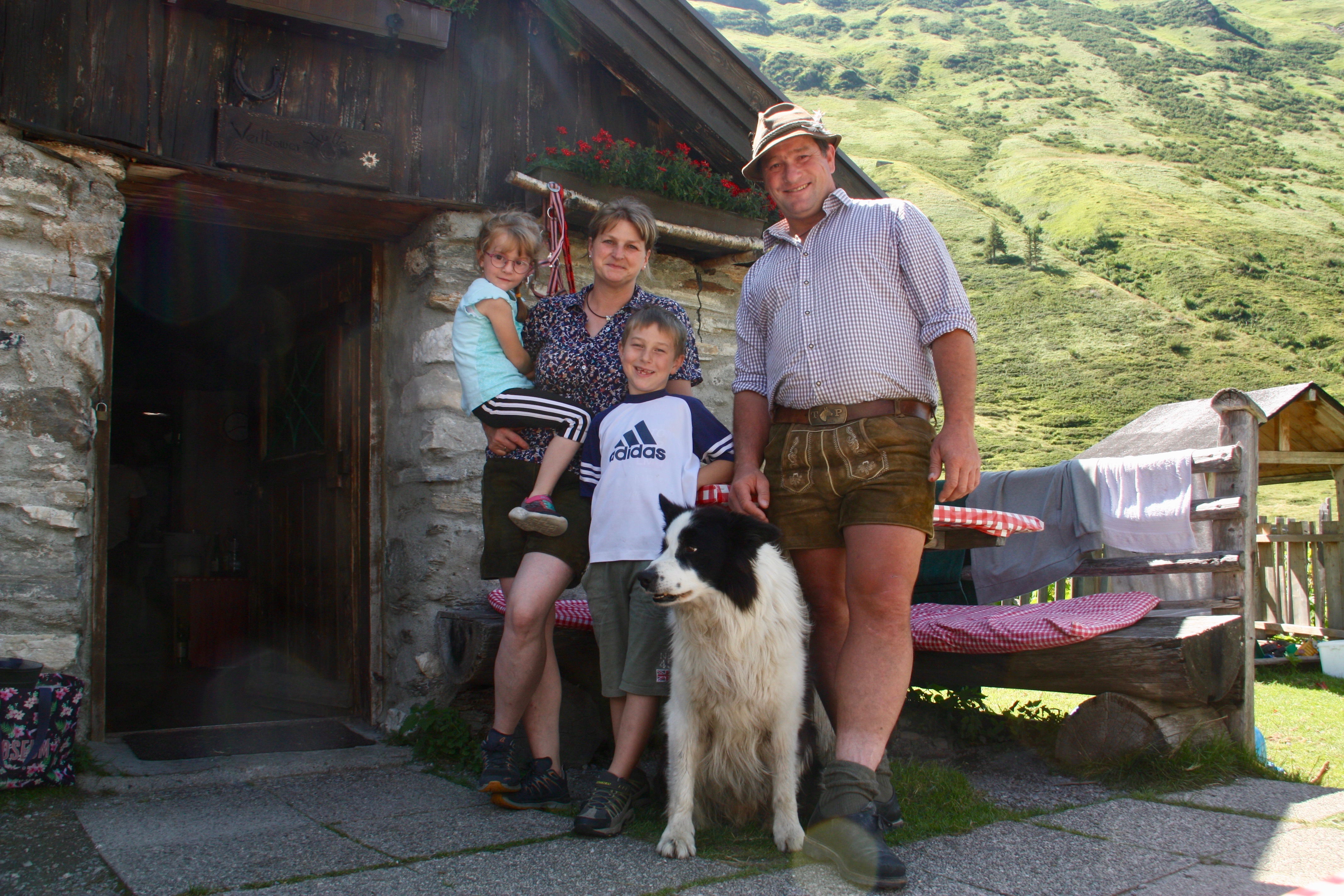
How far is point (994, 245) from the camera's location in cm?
4547

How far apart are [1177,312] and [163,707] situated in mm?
43084

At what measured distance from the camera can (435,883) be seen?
2104 mm

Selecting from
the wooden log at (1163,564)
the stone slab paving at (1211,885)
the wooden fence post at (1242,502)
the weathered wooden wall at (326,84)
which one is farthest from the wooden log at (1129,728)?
the weathered wooden wall at (326,84)

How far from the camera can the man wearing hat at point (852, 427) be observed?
2348mm

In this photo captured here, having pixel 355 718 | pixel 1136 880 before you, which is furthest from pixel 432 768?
pixel 1136 880

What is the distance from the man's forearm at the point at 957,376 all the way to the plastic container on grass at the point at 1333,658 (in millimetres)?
6737

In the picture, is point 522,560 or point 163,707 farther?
point 163,707

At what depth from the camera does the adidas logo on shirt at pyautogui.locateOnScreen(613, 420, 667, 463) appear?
106 inches

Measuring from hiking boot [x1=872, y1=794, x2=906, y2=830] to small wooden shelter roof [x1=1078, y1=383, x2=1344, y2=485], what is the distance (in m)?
7.01

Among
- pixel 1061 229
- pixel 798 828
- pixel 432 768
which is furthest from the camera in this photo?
pixel 1061 229

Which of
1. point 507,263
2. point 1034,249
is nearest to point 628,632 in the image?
point 507,263

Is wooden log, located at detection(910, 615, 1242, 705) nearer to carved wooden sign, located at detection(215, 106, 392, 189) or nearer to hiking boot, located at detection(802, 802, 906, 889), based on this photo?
hiking boot, located at detection(802, 802, 906, 889)

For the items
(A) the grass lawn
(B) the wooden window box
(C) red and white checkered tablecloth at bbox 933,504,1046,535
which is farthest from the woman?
(A) the grass lawn

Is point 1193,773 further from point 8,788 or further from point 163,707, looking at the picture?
point 163,707
